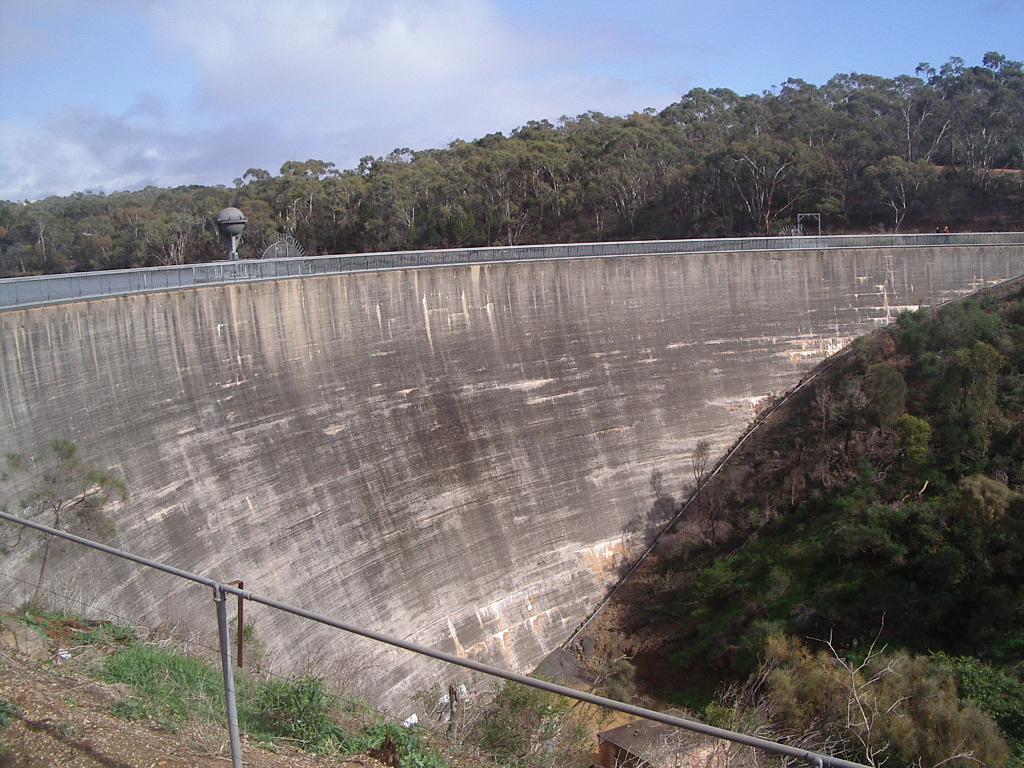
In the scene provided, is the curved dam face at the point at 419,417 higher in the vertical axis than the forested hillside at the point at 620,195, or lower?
lower

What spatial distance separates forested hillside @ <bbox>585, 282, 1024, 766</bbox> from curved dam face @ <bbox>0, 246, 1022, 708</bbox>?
1757mm

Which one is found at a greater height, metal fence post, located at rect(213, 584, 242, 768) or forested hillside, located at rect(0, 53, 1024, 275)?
forested hillside, located at rect(0, 53, 1024, 275)

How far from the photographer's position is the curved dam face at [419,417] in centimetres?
1434

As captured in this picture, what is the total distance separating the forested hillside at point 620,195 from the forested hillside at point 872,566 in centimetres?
1144

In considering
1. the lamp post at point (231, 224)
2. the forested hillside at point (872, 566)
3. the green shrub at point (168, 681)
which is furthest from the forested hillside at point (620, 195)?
the green shrub at point (168, 681)

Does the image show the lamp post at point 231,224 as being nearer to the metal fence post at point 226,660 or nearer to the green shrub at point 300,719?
the green shrub at point 300,719

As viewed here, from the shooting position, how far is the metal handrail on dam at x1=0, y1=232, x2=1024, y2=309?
14.2m

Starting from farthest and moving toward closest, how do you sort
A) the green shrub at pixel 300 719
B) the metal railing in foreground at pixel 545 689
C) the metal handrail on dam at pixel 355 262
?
the metal handrail on dam at pixel 355 262
the green shrub at pixel 300 719
the metal railing in foreground at pixel 545 689

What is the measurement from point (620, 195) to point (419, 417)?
24.6m

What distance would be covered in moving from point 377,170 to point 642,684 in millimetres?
36569

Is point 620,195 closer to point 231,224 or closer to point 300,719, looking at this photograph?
point 231,224

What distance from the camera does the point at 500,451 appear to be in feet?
65.7

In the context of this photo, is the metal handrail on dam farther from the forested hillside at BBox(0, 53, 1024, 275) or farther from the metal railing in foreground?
the metal railing in foreground

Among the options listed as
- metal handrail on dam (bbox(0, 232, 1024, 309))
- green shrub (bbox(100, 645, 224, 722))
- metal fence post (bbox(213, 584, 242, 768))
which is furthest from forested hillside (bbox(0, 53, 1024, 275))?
metal fence post (bbox(213, 584, 242, 768))
